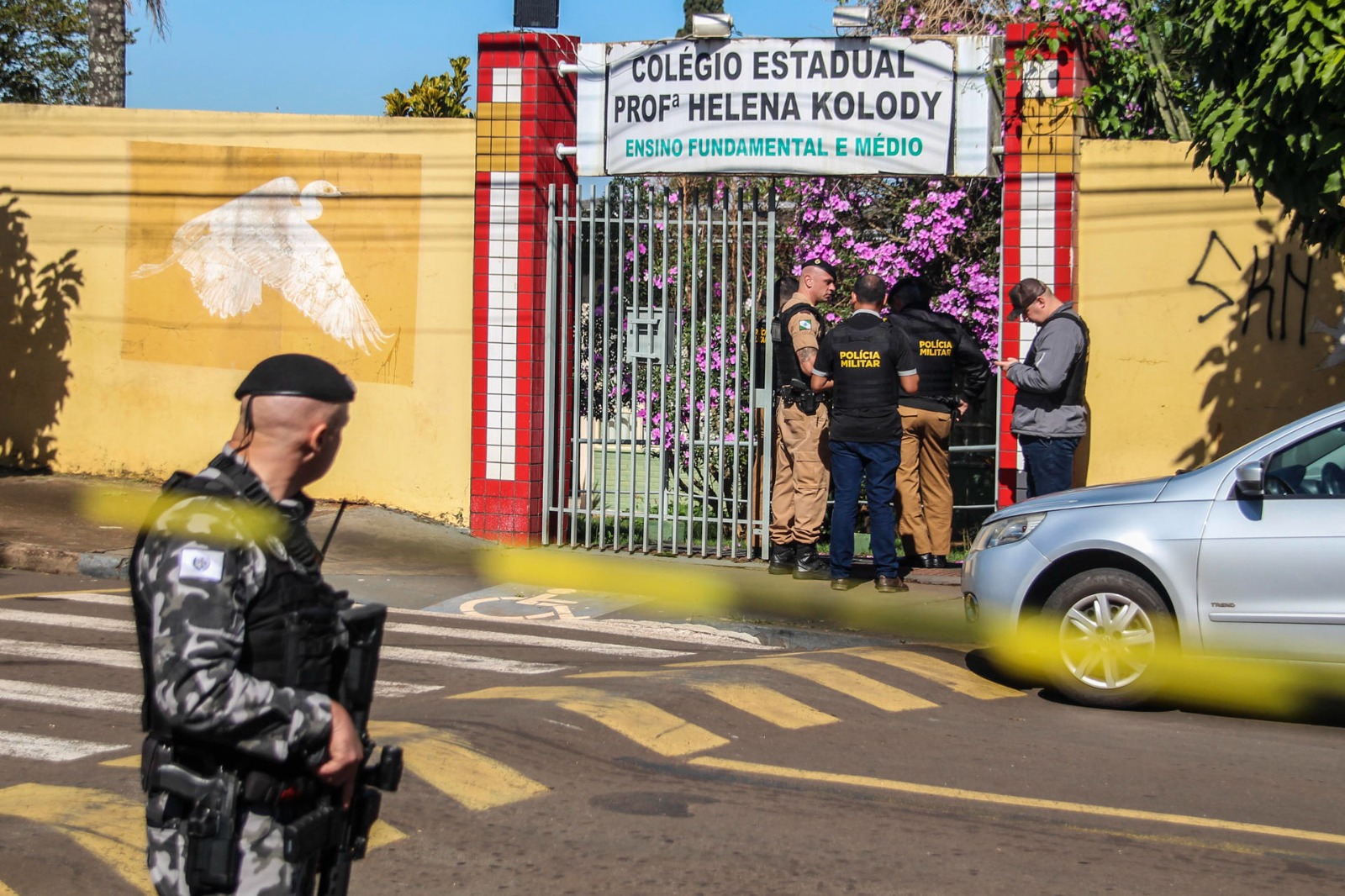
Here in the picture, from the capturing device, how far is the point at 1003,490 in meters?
11.2

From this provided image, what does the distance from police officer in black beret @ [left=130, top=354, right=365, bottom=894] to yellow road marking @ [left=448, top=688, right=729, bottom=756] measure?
3.44 m

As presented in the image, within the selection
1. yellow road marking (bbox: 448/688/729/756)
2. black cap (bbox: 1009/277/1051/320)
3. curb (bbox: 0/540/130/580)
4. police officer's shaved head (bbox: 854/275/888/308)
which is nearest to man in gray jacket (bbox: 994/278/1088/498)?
black cap (bbox: 1009/277/1051/320)

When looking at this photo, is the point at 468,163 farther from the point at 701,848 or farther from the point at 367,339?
the point at 701,848

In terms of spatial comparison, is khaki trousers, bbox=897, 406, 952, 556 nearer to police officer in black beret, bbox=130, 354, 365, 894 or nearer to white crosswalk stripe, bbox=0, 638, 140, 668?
white crosswalk stripe, bbox=0, 638, 140, 668

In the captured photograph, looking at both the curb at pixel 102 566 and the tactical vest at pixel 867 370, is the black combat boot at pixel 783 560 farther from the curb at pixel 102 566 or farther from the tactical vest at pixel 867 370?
the curb at pixel 102 566

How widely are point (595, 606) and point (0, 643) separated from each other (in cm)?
367

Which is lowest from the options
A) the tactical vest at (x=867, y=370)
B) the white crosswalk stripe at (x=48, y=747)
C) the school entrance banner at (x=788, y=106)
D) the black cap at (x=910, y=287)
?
the white crosswalk stripe at (x=48, y=747)

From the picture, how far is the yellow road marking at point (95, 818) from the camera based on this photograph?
15.3 feet

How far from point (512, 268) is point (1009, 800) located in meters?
7.31

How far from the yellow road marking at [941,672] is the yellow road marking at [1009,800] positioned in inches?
71.4

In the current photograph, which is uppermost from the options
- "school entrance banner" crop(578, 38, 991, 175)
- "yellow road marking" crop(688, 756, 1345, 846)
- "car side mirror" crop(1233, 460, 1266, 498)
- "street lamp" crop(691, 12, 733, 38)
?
"street lamp" crop(691, 12, 733, 38)

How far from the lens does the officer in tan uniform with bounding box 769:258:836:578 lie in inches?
413

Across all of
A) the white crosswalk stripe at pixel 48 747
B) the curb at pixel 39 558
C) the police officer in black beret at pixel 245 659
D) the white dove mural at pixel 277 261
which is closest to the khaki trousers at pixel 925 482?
the white dove mural at pixel 277 261

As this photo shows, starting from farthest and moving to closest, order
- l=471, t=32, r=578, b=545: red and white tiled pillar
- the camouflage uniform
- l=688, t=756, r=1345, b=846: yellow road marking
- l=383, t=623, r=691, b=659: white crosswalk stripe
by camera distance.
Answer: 1. l=471, t=32, r=578, b=545: red and white tiled pillar
2. l=383, t=623, r=691, b=659: white crosswalk stripe
3. l=688, t=756, r=1345, b=846: yellow road marking
4. the camouflage uniform
